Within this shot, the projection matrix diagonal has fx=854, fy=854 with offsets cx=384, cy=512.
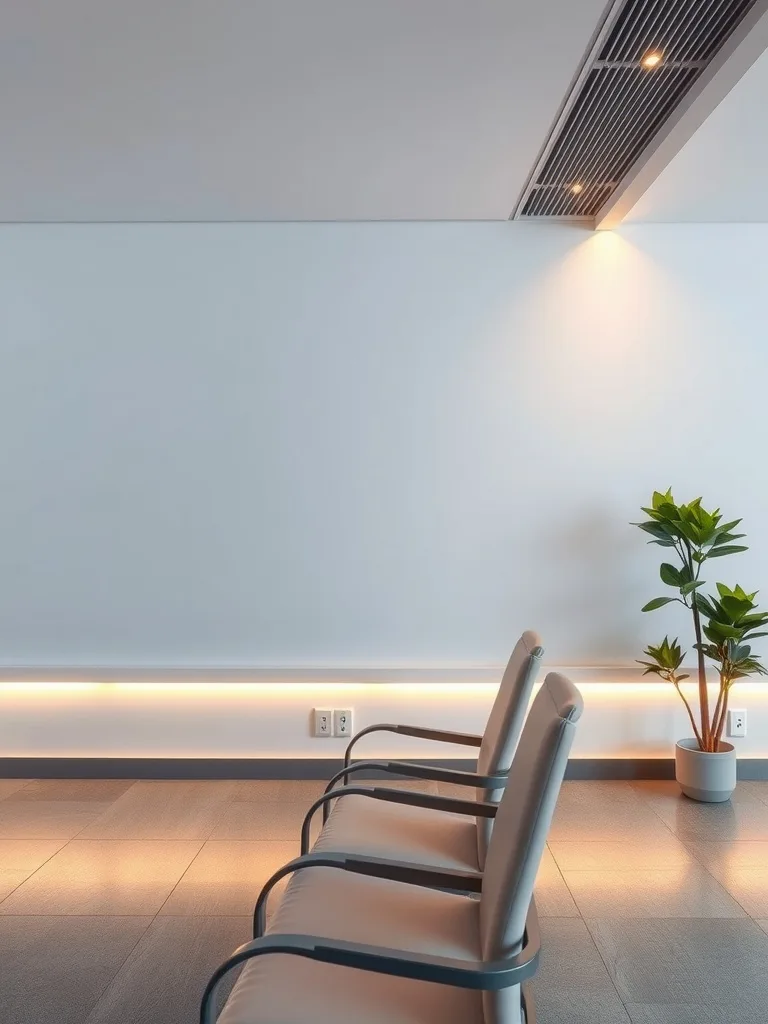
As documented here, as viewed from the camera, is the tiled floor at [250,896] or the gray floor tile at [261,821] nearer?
the tiled floor at [250,896]

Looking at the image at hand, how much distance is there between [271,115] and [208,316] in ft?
4.45

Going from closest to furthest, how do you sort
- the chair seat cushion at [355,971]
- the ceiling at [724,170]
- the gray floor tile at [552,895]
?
the chair seat cushion at [355,971], the gray floor tile at [552,895], the ceiling at [724,170]

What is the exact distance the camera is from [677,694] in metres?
4.33

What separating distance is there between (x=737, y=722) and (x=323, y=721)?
2.08 meters

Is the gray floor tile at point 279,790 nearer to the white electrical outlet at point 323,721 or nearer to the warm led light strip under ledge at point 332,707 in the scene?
the warm led light strip under ledge at point 332,707

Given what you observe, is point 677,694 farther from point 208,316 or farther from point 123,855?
point 208,316

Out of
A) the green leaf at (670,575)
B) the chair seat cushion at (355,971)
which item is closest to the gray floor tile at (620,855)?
the green leaf at (670,575)

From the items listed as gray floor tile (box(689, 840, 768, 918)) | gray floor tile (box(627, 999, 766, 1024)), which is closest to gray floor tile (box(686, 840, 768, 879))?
gray floor tile (box(689, 840, 768, 918))

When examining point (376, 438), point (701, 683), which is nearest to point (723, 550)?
point (701, 683)

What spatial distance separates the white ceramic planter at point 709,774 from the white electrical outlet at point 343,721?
1.61 metres

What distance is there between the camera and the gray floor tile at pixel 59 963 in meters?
2.33

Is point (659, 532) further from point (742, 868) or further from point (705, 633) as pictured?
point (742, 868)

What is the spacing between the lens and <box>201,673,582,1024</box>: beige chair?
137cm

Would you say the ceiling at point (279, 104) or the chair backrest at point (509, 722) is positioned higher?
the ceiling at point (279, 104)
